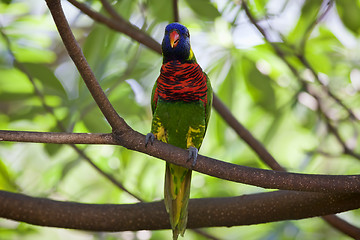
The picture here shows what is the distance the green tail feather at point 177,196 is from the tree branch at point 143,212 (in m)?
0.08

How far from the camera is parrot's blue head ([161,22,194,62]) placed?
2.67 m

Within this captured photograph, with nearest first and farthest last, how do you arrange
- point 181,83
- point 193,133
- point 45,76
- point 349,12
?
point 349,12 → point 45,76 → point 181,83 → point 193,133

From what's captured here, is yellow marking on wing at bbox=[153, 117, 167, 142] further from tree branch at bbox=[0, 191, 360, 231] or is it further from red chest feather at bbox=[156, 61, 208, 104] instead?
tree branch at bbox=[0, 191, 360, 231]

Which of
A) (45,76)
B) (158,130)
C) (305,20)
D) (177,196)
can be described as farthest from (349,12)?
(45,76)

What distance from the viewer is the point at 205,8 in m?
2.46

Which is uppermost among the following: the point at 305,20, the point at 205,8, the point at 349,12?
the point at 305,20

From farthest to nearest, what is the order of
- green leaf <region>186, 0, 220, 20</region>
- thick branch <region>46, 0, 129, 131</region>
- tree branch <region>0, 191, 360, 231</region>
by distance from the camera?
1. green leaf <region>186, 0, 220, 20</region>
2. tree branch <region>0, 191, 360, 231</region>
3. thick branch <region>46, 0, 129, 131</region>

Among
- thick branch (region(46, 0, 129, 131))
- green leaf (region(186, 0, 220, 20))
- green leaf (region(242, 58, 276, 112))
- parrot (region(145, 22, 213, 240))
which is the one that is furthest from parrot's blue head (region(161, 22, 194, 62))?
thick branch (region(46, 0, 129, 131))

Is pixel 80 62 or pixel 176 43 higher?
pixel 176 43

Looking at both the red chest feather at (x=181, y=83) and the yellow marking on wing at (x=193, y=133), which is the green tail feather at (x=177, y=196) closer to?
the yellow marking on wing at (x=193, y=133)

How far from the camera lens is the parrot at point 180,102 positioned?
2775 mm

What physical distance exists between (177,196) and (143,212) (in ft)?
1.31

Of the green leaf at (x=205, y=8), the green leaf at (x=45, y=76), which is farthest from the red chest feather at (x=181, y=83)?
the green leaf at (x=45, y=76)

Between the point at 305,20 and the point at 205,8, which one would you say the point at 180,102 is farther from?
the point at 305,20
